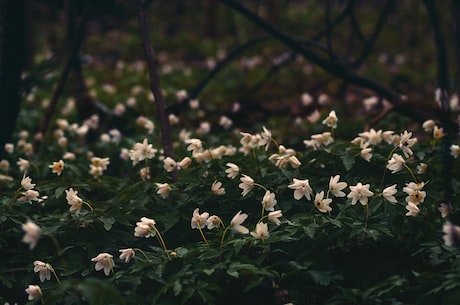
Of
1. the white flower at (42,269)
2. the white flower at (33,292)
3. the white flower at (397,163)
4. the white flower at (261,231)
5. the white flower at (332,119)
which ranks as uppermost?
the white flower at (332,119)

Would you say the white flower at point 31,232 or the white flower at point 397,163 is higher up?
the white flower at point 397,163

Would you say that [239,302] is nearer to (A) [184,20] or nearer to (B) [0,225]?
(B) [0,225]

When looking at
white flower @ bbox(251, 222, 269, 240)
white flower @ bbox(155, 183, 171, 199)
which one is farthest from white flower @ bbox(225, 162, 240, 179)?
white flower @ bbox(251, 222, 269, 240)

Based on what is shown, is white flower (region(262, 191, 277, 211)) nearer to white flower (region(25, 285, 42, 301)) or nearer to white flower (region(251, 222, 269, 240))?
white flower (region(251, 222, 269, 240))

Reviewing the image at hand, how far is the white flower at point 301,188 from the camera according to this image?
118 inches

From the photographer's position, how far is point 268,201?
2957mm

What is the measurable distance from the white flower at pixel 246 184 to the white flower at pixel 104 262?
0.71 m

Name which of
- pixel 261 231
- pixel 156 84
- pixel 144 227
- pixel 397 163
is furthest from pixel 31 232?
pixel 156 84

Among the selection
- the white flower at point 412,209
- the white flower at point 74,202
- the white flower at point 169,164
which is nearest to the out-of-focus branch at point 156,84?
the white flower at point 169,164

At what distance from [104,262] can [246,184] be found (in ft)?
2.50

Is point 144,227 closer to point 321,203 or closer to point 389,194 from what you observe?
point 321,203

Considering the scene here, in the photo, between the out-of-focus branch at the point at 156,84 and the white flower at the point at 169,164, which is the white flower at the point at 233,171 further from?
the out-of-focus branch at the point at 156,84

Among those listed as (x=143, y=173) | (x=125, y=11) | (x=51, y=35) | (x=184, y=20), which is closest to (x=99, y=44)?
(x=51, y=35)

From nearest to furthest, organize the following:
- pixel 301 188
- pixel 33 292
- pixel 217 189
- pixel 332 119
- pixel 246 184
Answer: pixel 33 292, pixel 301 188, pixel 246 184, pixel 217 189, pixel 332 119
